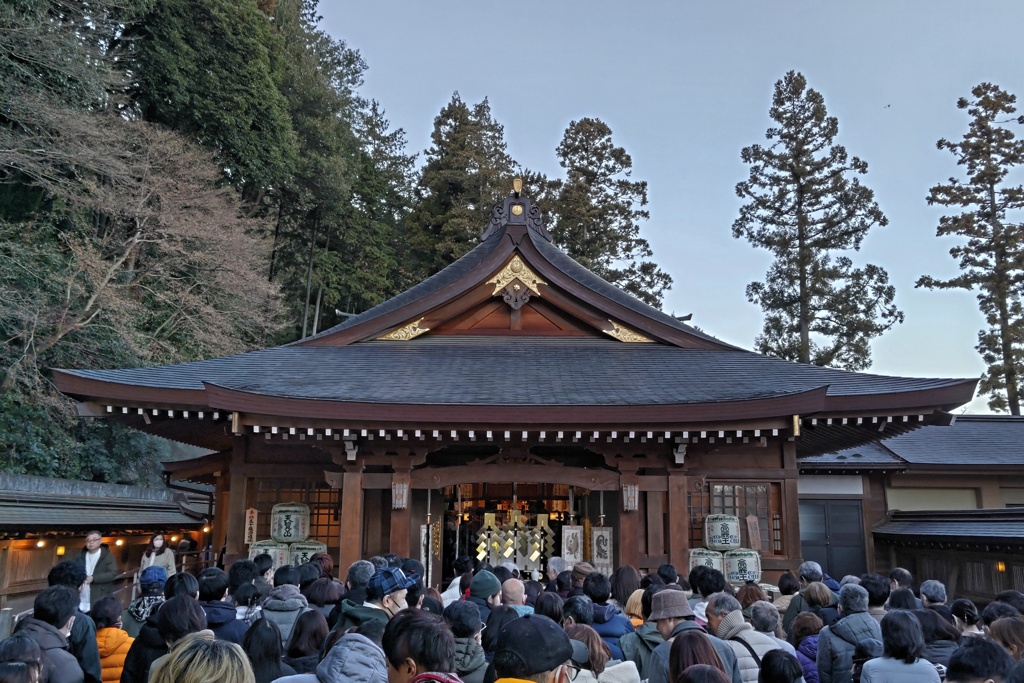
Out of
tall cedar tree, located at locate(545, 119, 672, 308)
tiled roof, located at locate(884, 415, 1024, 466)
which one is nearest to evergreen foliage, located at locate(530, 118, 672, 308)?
tall cedar tree, located at locate(545, 119, 672, 308)

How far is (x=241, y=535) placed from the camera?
11359 mm

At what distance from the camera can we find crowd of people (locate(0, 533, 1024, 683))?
2.91m

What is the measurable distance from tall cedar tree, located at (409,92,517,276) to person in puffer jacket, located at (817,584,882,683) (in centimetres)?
2998

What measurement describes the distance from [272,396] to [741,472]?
6.62 m

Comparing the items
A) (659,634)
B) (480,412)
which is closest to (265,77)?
(480,412)

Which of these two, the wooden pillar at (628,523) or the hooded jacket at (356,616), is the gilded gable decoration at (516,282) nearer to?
the wooden pillar at (628,523)

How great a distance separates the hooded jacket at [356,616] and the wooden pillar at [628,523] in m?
7.04

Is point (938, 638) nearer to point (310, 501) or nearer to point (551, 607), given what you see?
point (551, 607)

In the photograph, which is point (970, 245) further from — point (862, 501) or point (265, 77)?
point (265, 77)

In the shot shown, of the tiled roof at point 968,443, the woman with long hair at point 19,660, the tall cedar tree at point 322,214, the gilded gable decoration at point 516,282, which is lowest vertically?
the woman with long hair at point 19,660

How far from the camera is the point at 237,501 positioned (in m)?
11.5

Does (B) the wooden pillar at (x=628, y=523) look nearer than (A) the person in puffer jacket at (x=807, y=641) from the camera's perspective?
No

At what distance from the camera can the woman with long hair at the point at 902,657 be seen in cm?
382

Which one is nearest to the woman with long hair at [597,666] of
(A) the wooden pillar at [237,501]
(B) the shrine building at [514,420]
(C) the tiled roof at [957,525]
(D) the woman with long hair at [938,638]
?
(D) the woman with long hair at [938,638]
